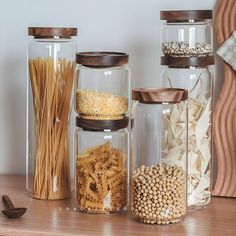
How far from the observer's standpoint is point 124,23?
1586 millimetres

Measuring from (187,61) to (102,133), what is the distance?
0.23 metres

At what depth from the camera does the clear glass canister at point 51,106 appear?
1428 mm

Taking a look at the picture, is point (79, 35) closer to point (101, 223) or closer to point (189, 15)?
point (189, 15)

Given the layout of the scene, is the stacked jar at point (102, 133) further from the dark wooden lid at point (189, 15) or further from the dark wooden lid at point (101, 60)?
the dark wooden lid at point (189, 15)

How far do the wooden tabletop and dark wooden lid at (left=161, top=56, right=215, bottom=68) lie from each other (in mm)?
300

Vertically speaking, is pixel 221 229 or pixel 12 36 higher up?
pixel 12 36

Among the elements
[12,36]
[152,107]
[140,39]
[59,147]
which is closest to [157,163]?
[152,107]

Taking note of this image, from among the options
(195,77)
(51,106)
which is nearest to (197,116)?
Answer: (195,77)

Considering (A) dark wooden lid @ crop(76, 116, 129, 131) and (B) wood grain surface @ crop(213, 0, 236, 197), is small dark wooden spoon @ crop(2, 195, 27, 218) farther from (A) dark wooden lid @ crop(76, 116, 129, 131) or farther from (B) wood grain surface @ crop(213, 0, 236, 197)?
(B) wood grain surface @ crop(213, 0, 236, 197)

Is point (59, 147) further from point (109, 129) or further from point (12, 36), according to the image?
point (12, 36)

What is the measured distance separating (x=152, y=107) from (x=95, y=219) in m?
0.25

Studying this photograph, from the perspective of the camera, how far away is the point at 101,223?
1.27 metres

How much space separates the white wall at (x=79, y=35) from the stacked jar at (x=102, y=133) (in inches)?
9.4

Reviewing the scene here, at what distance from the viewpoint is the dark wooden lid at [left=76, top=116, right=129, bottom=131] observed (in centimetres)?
131
